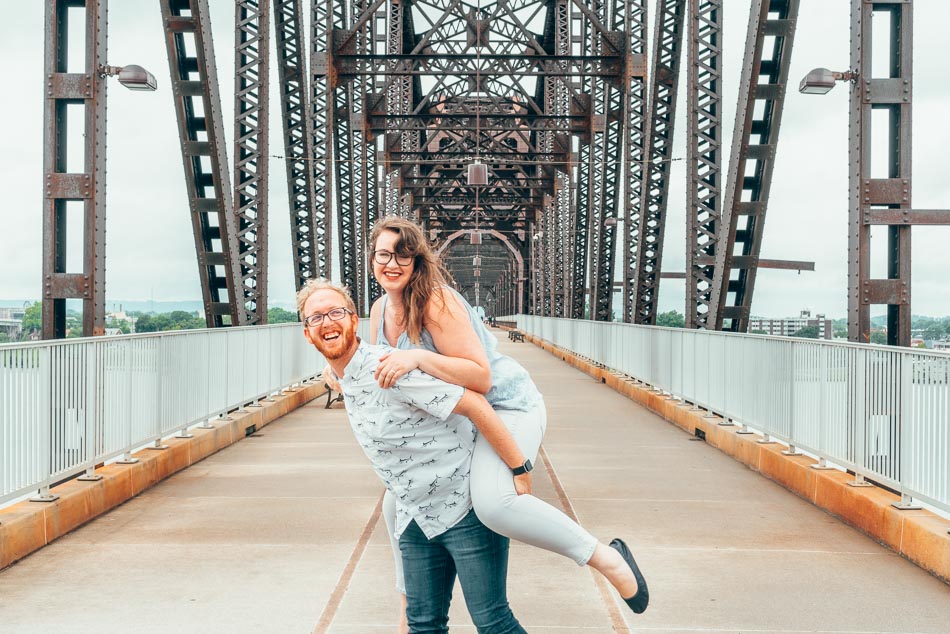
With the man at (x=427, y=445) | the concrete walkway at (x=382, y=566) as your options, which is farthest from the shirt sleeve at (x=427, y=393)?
the concrete walkway at (x=382, y=566)

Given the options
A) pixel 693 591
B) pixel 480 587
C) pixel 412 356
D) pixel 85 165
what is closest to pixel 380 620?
pixel 693 591

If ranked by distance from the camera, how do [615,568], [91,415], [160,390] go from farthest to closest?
[160,390] < [91,415] < [615,568]

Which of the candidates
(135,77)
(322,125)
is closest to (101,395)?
(135,77)

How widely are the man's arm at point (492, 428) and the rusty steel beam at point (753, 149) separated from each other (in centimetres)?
1138

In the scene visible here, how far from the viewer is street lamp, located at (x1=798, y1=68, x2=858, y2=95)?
982cm

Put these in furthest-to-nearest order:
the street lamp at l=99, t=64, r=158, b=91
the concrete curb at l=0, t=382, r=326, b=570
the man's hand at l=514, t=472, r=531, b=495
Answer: the street lamp at l=99, t=64, r=158, b=91, the concrete curb at l=0, t=382, r=326, b=570, the man's hand at l=514, t=472, r=531, b=495

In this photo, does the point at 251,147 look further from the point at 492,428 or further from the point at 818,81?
the point at 492,428

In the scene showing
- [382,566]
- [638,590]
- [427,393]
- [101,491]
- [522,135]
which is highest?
[522,135]

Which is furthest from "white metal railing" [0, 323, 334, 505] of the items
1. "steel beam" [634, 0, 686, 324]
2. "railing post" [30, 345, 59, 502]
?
"steel beam" [634, 0, 686, 324]

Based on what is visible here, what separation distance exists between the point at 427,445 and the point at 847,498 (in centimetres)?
540

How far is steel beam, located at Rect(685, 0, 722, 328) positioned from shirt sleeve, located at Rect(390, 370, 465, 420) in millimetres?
14939

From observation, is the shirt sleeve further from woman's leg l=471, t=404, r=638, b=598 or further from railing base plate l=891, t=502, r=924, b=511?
railing base plate l=891, t=502, r=924, b=511

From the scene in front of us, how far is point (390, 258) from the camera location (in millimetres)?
3281

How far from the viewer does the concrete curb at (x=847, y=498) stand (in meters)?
6.24
